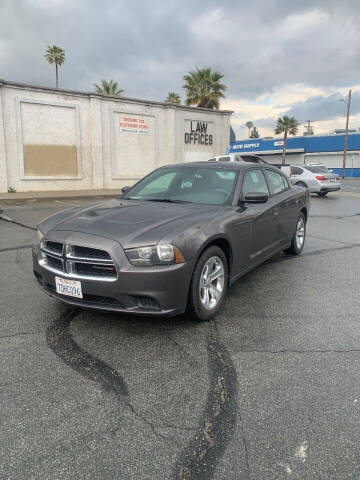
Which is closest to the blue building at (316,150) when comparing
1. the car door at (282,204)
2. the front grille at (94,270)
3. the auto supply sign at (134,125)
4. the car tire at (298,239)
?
the auto supply sign at (134,125)

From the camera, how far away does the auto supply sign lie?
2022cm

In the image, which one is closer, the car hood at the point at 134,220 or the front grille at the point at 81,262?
the front grille at the point at 81,262

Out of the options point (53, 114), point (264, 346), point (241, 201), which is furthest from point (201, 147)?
point (264, 346)

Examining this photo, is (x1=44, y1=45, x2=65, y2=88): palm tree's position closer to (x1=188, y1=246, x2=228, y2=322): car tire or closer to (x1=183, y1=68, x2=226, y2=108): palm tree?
(x1=183, y1=68, x2=226, y2=108): palm tree

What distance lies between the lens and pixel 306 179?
1895cm

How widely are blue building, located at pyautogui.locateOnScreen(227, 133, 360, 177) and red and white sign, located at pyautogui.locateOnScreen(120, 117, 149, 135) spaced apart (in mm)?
34236

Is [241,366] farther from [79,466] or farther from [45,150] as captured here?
[45,150]

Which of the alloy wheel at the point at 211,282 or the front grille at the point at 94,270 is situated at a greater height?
the front grille at the point at 94,270

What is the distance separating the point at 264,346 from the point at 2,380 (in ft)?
6.70

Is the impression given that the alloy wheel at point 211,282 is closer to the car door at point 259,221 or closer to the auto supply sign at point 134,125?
the car door at point 259,221

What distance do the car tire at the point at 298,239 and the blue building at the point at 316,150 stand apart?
146 ft

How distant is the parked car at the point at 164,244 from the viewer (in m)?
3.12

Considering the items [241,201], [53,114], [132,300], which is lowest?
[132,300]

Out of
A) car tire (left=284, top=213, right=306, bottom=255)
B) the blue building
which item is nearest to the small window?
car tire (left=284, top=213, right=306, bottom=255)
